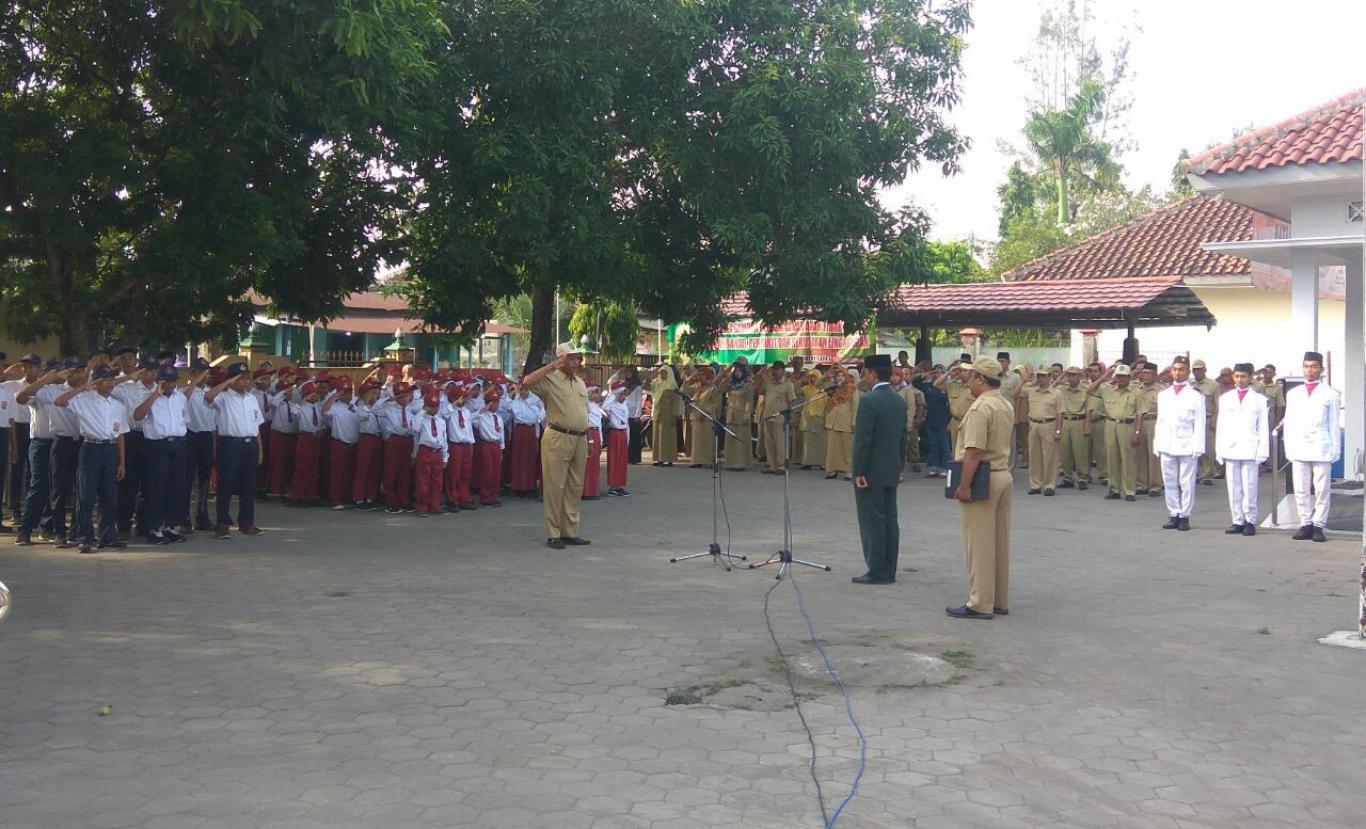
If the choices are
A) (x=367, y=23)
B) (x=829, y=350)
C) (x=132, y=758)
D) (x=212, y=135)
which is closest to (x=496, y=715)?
(x=132, y=758)

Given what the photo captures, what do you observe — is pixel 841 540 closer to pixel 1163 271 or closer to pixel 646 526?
pixel 646 526

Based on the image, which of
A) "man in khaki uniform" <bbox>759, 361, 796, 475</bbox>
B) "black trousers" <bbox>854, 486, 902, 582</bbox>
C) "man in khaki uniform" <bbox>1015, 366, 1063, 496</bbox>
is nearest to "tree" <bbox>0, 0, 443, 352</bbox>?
"black trousers" <bbox>854, 486, 902, 582</bbox>

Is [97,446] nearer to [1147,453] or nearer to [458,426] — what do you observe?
[458,426]

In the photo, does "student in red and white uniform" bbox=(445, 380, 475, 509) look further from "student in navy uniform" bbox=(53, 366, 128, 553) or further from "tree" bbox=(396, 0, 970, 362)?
"student in navy uniform" bbox=(53, 366, 128, 553)

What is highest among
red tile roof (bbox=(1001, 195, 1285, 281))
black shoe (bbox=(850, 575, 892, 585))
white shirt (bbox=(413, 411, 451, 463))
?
red tile roof (bbox=(1001, 195, 1285, 281))

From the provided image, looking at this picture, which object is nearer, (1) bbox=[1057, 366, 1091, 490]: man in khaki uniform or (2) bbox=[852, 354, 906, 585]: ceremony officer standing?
(2) bbox=[852, 354, 906, 585]: ceremony officer standing

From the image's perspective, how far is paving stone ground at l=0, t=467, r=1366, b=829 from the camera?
17.4 feet

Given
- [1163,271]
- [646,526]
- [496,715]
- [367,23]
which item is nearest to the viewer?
[496,715]

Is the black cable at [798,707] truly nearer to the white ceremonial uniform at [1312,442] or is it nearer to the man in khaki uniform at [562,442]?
the man in khaki uniform at [562,442]

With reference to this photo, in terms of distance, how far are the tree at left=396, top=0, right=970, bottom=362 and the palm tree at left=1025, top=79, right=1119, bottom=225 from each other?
1040 inches

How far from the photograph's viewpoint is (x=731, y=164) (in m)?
18.8

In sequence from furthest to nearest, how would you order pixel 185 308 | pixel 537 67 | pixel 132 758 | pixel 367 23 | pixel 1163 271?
1. pixel 1163 271
2. pixel 185 308
3. pixel 537 67
4. pixel 367 23
5. pixel 132 758

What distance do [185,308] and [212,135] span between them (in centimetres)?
440

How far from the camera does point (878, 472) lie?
1045 centimetres
